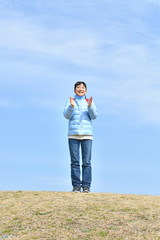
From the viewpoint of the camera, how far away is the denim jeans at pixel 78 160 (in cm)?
1327

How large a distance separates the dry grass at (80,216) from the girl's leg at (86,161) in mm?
652

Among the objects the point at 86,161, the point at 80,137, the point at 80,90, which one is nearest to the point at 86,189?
the point at 86,161

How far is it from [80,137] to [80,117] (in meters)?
0.67

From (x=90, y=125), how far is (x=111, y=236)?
5132 mm

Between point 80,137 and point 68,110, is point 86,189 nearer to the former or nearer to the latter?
point 80,137

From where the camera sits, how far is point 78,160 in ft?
43.8

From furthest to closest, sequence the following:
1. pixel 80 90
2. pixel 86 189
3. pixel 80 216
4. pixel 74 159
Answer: pixel 80 90 → pixel 86 189 → pixel 74 159 → pixel 80 216

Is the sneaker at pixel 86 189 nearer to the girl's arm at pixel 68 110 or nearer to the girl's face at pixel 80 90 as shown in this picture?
the girl's arm at pixel 68 110

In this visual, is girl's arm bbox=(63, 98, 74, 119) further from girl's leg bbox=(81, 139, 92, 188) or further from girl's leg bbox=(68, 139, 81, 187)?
girl's leg bbox=(81, 139, 92, 188)

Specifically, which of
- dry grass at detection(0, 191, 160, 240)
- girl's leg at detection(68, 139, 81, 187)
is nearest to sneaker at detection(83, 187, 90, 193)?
girl's leg at detection(68, 139, 81, 187)

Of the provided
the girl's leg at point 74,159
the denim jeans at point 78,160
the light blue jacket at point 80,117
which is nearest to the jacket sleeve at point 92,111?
the light blue jacket at point 80,117

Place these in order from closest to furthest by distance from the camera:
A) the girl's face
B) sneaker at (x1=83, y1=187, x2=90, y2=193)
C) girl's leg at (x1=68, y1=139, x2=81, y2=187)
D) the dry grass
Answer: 1. the dry grass
2. girl's leg at (x1=68, y1=139, x2=81, y2=187)
3. sneaker at (x1=83, y1=187, x2=90, y2=193)
4. the girl's face

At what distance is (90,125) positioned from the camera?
13.6m

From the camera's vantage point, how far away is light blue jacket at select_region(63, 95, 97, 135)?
13.3 m
